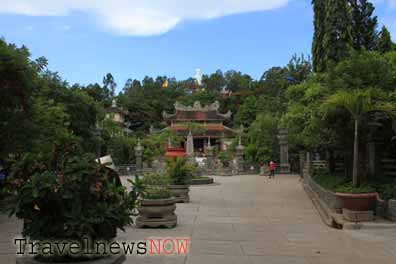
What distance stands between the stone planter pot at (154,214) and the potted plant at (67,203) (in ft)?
14.1

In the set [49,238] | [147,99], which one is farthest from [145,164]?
[147,99]

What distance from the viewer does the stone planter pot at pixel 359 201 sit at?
34.8 ft

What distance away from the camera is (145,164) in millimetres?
41438

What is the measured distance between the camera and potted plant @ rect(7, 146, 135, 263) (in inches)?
210

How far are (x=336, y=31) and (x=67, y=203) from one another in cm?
2118

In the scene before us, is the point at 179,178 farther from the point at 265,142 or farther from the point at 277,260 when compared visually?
the point at 265,142

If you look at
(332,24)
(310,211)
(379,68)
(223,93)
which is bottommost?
(310,211)

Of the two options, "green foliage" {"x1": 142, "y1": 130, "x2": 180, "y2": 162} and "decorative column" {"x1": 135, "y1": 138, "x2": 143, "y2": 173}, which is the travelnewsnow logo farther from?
"decorative column" {"x1": 135, "y1": 138, "x2": 143, "y2": 173}

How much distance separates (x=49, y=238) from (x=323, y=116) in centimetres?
903

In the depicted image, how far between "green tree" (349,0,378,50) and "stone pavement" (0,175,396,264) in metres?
15.5

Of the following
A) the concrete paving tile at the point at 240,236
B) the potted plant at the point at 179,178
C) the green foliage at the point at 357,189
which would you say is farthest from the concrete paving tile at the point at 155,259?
the potted plant at the point at 179,178

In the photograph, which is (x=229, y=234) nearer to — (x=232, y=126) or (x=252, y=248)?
(x=252, y=248)

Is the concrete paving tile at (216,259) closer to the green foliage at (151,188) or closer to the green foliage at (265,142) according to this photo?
the green foliage at (151,188)

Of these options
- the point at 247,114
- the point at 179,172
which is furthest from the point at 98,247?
the point at 247,114
